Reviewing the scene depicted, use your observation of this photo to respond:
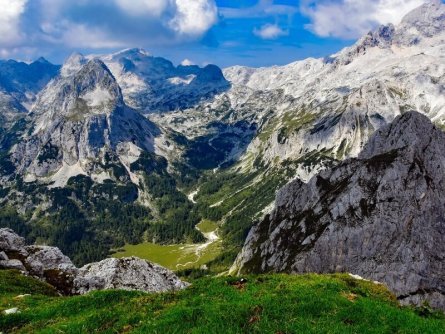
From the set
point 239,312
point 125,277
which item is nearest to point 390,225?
point 125,277

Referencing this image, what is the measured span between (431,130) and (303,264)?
77.9m

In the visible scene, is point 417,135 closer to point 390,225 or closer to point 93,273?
point 390,225

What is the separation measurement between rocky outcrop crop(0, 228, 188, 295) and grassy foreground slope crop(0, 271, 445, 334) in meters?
14.6

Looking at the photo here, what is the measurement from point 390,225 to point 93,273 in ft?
449

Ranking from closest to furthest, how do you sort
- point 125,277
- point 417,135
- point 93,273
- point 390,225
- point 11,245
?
point 125,277 < point 93,273 < point 11,245 < point 390,225 < point 417,135

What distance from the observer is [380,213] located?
169m

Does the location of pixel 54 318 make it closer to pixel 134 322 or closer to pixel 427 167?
pixel 134 322

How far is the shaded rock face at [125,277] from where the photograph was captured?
46.7m

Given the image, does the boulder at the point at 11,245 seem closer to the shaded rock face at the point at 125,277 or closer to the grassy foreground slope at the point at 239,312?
the shaded rock face at the point at 125,277

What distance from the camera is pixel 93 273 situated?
161ft

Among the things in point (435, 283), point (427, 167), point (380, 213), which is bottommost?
point (435, 283)

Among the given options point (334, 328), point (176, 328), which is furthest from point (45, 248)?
point (334, 328)

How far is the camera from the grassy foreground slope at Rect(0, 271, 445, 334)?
2211 centimetres

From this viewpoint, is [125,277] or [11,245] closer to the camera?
[125,277]
